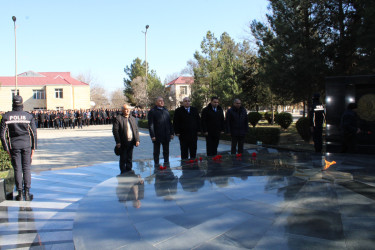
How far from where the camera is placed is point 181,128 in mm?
7027

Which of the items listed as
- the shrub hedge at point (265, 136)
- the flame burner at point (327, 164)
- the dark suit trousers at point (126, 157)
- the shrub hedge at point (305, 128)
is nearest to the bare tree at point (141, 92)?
the shrub hedge at point (265, 136)

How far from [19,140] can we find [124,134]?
1.97 m

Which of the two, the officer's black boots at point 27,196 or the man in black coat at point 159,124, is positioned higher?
the man in black coat at point 159,124

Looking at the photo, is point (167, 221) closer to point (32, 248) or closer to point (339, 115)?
point (32, 248)

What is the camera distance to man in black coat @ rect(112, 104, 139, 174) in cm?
623

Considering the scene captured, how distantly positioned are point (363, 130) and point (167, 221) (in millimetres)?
6905

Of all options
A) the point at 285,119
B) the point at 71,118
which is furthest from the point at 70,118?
the point at 285,119

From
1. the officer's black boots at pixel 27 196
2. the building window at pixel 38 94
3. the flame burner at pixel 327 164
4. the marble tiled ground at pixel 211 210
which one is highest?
the building window at pixel 38 94

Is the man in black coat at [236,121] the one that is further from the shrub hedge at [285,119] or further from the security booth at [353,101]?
the shrub hedge at [285,119]

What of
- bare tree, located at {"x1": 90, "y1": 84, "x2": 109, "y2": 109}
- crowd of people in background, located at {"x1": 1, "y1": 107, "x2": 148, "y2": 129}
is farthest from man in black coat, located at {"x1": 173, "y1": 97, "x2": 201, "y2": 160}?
bare tree, located at {"x1": 90, "y1": 84, "x2": 109, "y2": 109}

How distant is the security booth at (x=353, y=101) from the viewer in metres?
7.83

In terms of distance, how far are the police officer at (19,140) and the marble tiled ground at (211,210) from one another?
35 centimetres

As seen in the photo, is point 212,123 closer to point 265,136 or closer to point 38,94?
point 265,136

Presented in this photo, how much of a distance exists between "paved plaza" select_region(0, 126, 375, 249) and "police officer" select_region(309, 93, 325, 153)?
8.44ft
